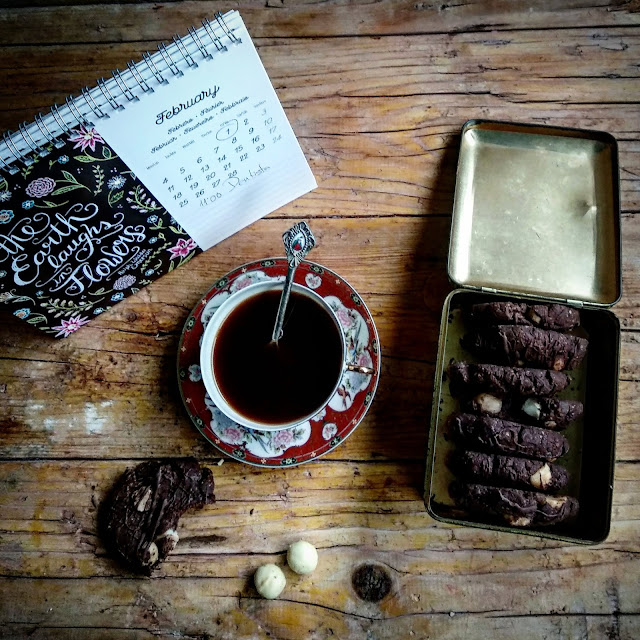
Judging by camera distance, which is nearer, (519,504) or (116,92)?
(116,92)

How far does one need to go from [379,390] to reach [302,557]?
402mm

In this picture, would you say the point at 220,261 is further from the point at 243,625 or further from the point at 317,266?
the point at 243,625

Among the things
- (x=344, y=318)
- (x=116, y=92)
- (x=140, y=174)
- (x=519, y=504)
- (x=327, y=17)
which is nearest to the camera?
(x=116, y=92)

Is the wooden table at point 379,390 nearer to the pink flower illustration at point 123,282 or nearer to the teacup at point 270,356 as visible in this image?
the pink flower illustration at point 123,282

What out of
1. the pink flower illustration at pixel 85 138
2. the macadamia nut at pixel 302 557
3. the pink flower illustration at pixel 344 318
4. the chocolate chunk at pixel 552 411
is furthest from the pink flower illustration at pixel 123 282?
the chocolate chunk at pixel 552 411

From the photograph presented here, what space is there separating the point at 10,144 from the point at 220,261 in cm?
55

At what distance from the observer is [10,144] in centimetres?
86

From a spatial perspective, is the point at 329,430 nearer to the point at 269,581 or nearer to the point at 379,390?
the point at 379,390

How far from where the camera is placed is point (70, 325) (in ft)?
4.20

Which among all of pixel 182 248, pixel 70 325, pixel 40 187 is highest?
pixel 40 187

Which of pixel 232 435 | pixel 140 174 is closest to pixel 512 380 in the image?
pixel 232 435

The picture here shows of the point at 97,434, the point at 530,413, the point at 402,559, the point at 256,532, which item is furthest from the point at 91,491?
the point at 530,413

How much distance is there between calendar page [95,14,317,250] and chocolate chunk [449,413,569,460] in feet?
2.17

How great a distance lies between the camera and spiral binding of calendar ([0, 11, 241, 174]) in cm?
87
